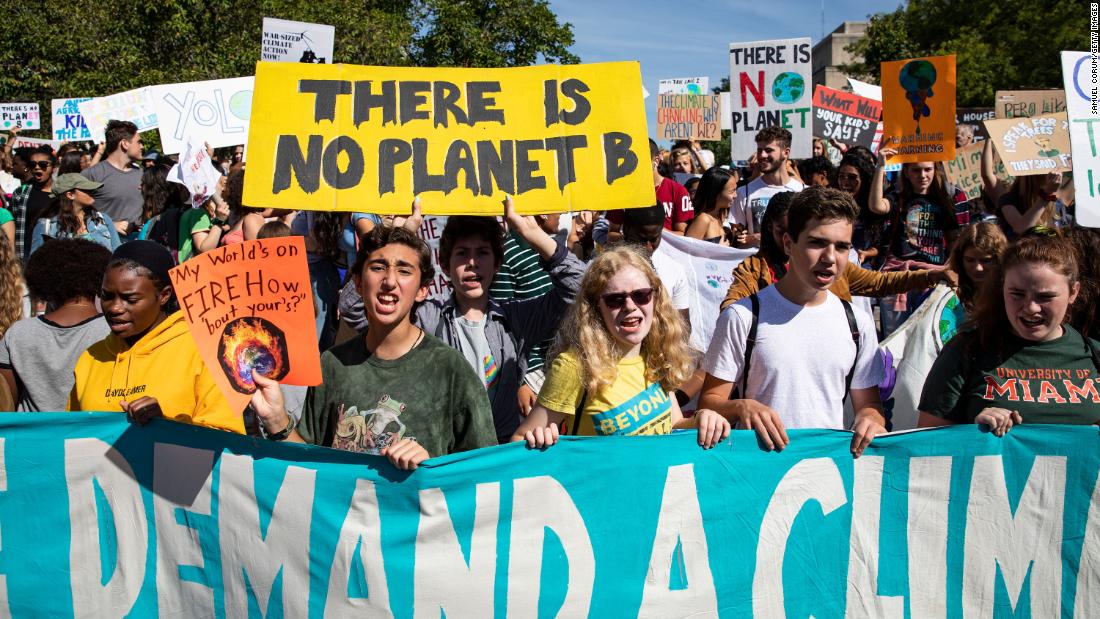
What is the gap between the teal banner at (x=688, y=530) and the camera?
10.6 feet

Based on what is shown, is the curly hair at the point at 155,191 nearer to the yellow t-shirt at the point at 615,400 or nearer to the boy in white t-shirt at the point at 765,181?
the boy in white t-shirt at the point at 765,181

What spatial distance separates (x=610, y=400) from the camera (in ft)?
10.9

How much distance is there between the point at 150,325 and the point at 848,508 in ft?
8.13

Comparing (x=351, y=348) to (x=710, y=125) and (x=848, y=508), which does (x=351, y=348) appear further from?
(x=710, y=125)

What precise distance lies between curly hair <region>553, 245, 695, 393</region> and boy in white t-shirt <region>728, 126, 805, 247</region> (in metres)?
4.14

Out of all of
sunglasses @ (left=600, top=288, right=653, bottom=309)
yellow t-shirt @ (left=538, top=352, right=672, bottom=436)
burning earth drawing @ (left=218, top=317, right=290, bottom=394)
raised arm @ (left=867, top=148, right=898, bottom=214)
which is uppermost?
raised arm @ (left=867, top=148, right=898, bottom=214)

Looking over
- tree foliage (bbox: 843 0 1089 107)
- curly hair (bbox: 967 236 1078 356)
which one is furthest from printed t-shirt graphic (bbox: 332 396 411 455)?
tree foliage (bbox: 843 0 1089 107)

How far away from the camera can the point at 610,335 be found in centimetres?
338

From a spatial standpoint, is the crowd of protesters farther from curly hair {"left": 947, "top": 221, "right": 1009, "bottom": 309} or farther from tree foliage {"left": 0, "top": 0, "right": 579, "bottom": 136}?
tree foliage {"left": 0, "top": 0, "right": 579, "bottom": 136}

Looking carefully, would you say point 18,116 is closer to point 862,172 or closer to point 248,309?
point 862,172

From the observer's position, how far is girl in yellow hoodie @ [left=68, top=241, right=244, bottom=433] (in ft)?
11.6

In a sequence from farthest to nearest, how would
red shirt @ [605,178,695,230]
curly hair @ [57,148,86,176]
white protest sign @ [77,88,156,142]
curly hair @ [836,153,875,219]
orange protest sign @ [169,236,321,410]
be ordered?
white protest sign @ [77,88,156,142] → curly hair @ [57,148,86,176] → red shirt @ [605,178,695,230] → curly hair @ [836,153,875,219] → orange protest sign @ [169,236,321,410]

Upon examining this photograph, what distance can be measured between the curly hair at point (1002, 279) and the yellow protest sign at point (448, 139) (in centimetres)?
131

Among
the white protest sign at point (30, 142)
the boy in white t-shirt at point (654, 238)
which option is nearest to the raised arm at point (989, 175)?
the boy in white t-shirt at point (654, 238)
